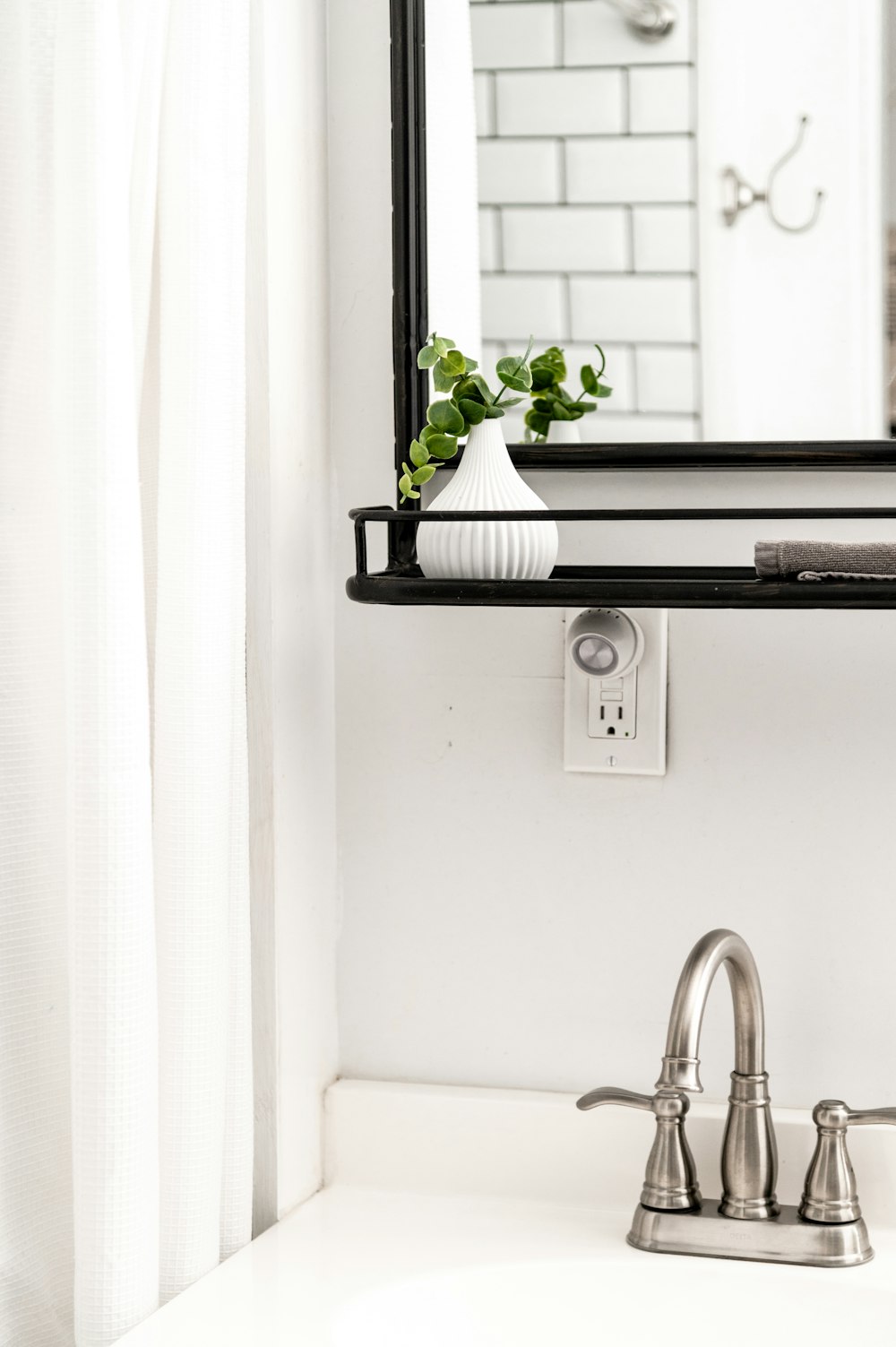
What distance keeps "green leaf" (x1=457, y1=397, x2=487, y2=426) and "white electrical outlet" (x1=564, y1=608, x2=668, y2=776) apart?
0.57 ft

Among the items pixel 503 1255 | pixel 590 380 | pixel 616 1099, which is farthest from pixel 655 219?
pixel 503 1255

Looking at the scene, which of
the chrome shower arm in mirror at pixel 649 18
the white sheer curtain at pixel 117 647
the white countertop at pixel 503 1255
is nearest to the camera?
the white sheer curtain at pixel 117 647

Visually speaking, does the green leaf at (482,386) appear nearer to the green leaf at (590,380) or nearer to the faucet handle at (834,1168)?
the green leaf at (590,380)

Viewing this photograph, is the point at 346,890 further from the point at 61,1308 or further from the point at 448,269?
the point at 448,269

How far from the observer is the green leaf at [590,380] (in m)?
0.95

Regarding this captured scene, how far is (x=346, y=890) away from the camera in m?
1.04

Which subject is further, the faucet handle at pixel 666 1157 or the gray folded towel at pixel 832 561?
the faucet handle at pixel 666 1157

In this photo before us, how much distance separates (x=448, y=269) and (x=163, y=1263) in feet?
2.38

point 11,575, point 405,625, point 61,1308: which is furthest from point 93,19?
point 61,1308

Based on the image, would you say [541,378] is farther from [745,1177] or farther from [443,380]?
[745,1177]

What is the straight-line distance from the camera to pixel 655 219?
93 cm

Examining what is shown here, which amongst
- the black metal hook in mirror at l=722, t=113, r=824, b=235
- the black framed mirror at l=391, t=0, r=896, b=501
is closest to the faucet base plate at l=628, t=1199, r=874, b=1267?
the black framed mirror at l=391, t=0, r=896, b=501

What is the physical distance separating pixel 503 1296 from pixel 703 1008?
0.24m

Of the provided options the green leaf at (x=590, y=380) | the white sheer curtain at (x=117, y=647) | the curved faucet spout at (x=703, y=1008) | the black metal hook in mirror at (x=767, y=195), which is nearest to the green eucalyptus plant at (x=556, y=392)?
the green leaf at (x=590, y=380)
